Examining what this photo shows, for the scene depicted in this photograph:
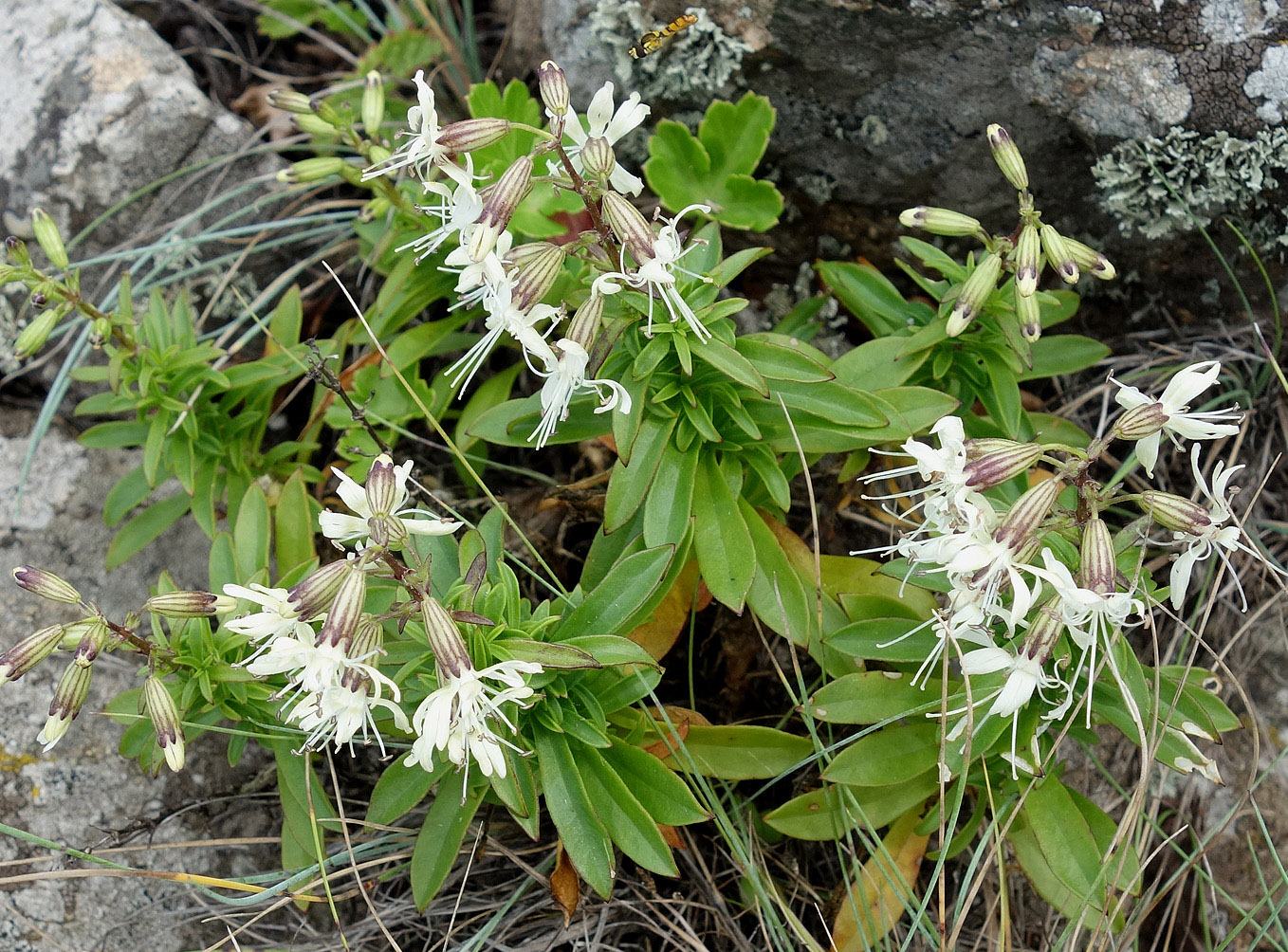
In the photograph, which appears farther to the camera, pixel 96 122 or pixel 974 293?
pixel 96 122

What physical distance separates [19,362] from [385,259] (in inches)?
59.9

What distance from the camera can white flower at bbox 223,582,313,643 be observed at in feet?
6.35

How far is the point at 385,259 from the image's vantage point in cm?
325

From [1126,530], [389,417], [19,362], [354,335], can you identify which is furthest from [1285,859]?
[19,362]

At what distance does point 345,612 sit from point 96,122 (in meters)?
2.80

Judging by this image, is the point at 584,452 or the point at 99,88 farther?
the point at 99,88

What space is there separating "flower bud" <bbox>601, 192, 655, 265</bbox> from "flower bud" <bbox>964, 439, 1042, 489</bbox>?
0.82 metres

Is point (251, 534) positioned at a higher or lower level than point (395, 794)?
higher

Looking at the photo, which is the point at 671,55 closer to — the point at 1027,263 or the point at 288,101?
the point at 288,101

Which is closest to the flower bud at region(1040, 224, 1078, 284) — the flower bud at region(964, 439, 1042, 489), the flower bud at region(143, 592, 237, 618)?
the flower bud at region(964, 439, 1042, 489)

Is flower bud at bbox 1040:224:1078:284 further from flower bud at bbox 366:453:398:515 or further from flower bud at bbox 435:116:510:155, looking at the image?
flower bud at bbox 366:453:398:515

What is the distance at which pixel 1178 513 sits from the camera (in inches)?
82.4

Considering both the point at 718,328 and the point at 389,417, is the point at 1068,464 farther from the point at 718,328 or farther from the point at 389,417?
the point at 389,417

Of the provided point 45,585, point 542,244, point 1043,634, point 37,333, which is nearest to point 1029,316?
point 1043,634
